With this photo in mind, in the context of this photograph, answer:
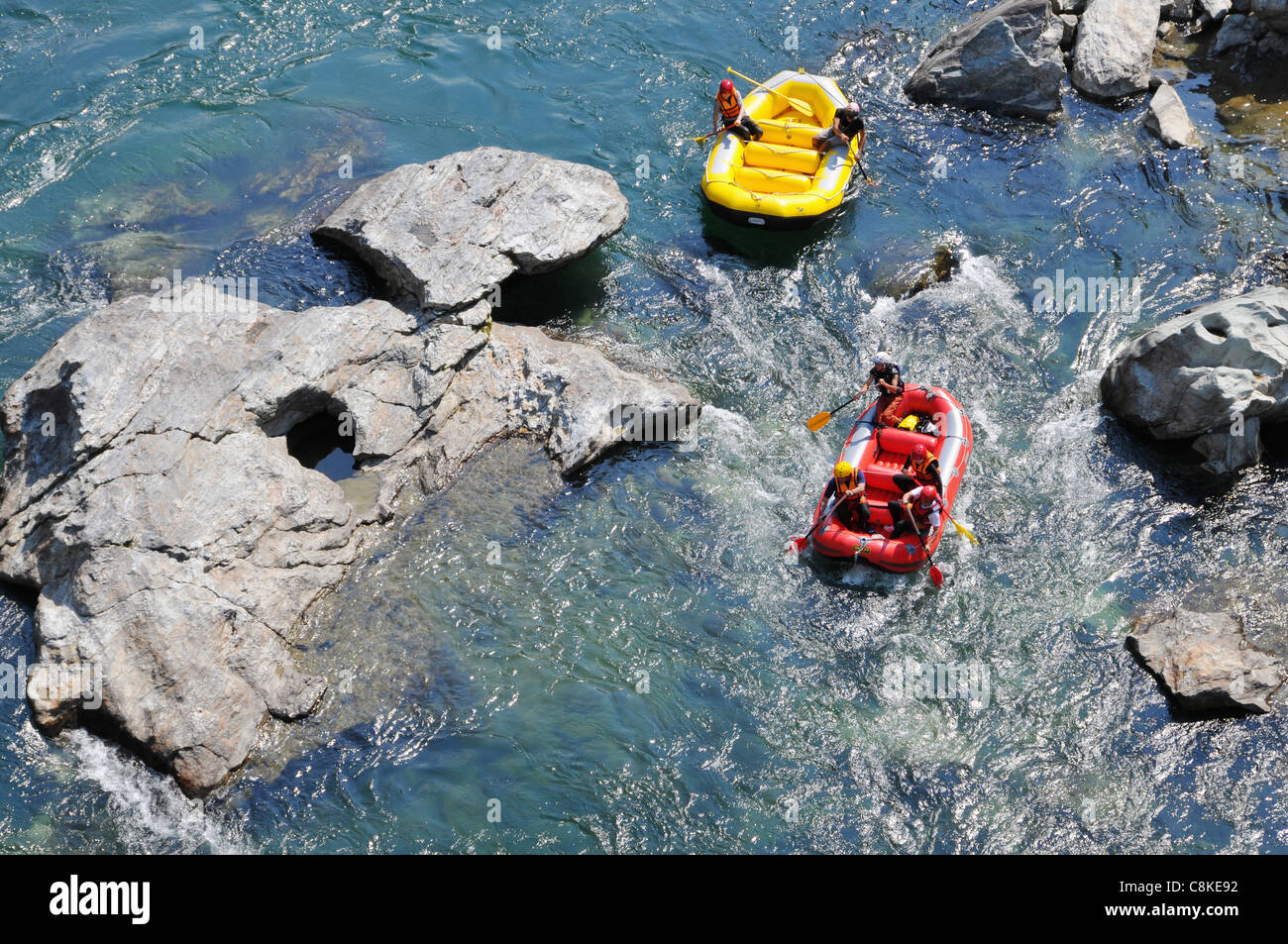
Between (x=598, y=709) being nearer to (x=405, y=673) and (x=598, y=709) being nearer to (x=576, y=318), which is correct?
(x=405, y=673)

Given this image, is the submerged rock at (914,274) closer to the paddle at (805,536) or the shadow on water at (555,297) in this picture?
the shadow on water at (555,297)

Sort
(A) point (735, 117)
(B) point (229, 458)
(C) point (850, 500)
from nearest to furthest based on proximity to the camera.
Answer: (B) point (229, 458) < (C) point (850, 500) < (A) point (735, 117)

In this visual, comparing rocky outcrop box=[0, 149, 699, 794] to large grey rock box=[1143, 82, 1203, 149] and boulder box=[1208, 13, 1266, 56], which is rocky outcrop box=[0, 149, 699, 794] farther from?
boulder box=[1208, 13, 1266, 56]

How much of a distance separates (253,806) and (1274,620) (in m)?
9.83

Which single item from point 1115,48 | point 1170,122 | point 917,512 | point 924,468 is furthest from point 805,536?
point 1115,48

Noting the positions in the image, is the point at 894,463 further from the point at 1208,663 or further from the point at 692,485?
the point at 1208,663

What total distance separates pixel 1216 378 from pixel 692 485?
5983mm

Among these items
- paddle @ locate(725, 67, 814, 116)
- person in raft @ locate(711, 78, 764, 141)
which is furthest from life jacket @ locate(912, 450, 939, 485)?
paddle @ locate(725, 67, 814, 116)

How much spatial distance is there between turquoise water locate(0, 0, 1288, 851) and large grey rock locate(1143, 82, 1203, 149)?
1.15 feet

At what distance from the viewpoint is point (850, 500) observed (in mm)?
11039

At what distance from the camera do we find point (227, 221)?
1434 centimetres

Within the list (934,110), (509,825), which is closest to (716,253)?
(934,110)

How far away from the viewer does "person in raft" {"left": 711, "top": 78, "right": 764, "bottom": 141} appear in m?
15.6

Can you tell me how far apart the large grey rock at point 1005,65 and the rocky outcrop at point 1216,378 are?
19.5 feet
